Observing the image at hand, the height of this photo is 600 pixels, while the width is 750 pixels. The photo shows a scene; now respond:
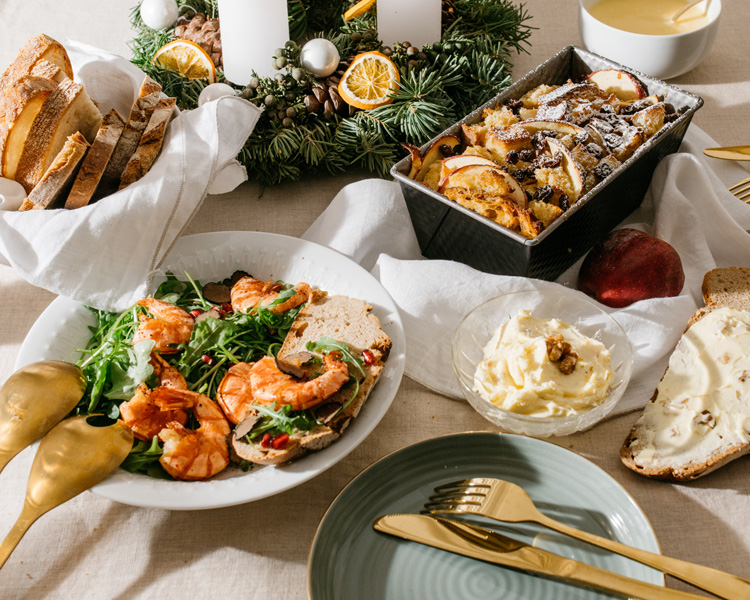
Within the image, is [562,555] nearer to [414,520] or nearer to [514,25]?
[414,520]

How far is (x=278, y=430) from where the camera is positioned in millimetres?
1246

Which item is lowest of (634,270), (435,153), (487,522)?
(487,522)

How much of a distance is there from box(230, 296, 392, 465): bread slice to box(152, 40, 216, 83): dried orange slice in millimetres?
865

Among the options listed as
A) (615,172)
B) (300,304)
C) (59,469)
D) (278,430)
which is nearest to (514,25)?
(615,172)

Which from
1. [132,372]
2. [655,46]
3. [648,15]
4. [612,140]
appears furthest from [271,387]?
[648,15]

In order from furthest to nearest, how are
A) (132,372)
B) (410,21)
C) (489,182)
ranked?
1. (410,21)
2. (489,182)
3. (132,372)

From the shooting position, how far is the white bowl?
2.08 meters

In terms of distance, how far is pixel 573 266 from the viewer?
5.81 ft

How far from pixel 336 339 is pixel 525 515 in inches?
19.2

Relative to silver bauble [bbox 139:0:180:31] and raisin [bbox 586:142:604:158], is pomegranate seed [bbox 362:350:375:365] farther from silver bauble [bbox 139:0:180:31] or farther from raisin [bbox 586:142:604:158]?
silver bauble [bbox 139:0:180:31]

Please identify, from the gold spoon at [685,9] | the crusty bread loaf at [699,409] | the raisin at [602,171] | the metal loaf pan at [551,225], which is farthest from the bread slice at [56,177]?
the gold spoon at [685,9]

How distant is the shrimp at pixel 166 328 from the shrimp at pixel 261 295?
110 mm

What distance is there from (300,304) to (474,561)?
0.64 metres

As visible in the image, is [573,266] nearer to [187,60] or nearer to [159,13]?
[187,60]
